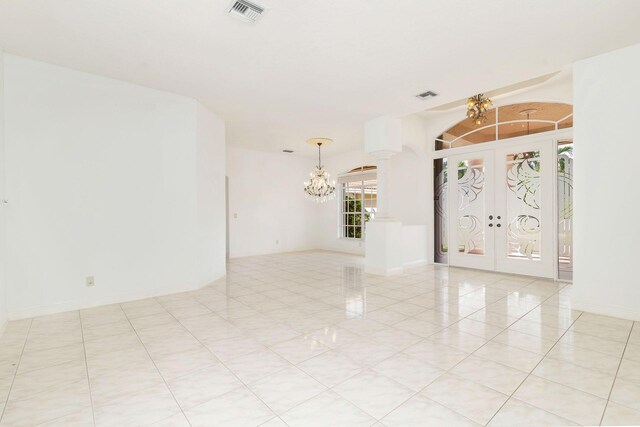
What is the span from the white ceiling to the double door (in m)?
1.95

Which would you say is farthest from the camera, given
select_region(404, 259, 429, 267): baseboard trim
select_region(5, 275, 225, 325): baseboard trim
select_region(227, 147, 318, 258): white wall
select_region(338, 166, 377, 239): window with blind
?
select_region(338, 166, 377, 239): window with blind

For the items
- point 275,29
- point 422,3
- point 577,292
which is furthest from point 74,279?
point 577,292

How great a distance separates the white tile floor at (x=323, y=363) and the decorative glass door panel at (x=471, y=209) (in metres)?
1.92

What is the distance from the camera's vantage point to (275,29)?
293 centimetres

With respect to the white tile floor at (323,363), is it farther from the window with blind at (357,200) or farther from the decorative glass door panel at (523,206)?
the window with blind at (357,200)

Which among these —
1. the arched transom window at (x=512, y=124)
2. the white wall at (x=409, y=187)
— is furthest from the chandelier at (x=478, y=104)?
the white wall at (x=409, y=187)

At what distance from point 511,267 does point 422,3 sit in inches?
193

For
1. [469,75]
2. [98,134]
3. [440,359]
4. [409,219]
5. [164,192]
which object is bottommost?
[440,359]

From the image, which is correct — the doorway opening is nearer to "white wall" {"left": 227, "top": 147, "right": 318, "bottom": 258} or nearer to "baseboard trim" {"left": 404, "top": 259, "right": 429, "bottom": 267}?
"baseboard trim" {"left": 404, "top": 259, "right": 429, "bottom": 267}

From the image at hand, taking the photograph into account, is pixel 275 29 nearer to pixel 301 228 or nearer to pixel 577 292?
pixel 577 292

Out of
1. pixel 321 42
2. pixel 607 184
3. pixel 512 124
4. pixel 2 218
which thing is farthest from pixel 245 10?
pixel 512 124

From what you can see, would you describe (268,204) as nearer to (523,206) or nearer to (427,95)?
(427,95)

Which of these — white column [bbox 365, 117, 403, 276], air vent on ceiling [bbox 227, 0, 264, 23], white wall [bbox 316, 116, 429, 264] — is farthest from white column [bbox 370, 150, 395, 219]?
air vent on ceiling [bbox 227, 0, 264, 23]

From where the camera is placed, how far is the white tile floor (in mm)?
1785
